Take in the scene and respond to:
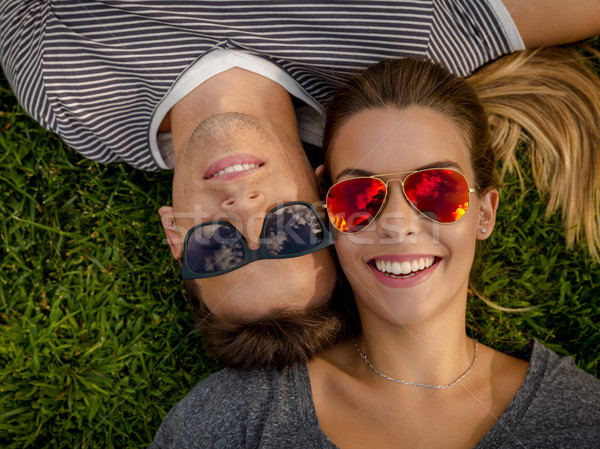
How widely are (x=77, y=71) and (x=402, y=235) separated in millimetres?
2161

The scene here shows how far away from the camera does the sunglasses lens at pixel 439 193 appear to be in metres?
2.37

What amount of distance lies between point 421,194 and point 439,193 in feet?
0.28

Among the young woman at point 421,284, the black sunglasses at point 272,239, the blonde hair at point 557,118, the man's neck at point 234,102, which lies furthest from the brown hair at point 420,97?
the blonde hair at point 557,118

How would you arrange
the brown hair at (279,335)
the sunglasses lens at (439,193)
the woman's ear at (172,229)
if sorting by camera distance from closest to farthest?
the sunglasses lens at (439,193) → the brown hair at (279,335) → the woman's ear at (172,229)

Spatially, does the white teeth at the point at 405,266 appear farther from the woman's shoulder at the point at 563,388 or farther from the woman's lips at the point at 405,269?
the woman's shoulder at the point at 563,388

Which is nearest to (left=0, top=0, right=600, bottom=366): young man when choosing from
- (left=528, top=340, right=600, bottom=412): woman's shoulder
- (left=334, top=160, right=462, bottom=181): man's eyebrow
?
(left=334, top=160, right=462, bottom=181): man's eyebrow

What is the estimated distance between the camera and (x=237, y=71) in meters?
2.94

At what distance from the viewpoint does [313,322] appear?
2.80 metres

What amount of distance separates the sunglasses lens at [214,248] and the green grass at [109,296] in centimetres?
97

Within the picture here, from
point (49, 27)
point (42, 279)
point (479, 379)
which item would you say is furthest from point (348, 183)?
point (42, 279)

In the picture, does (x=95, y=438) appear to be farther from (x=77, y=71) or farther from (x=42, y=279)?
(x=77, y=71)

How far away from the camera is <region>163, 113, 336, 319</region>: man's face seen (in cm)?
266

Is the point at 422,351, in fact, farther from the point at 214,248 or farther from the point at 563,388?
the point at 214,248

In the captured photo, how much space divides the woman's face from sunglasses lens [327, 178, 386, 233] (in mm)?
42
